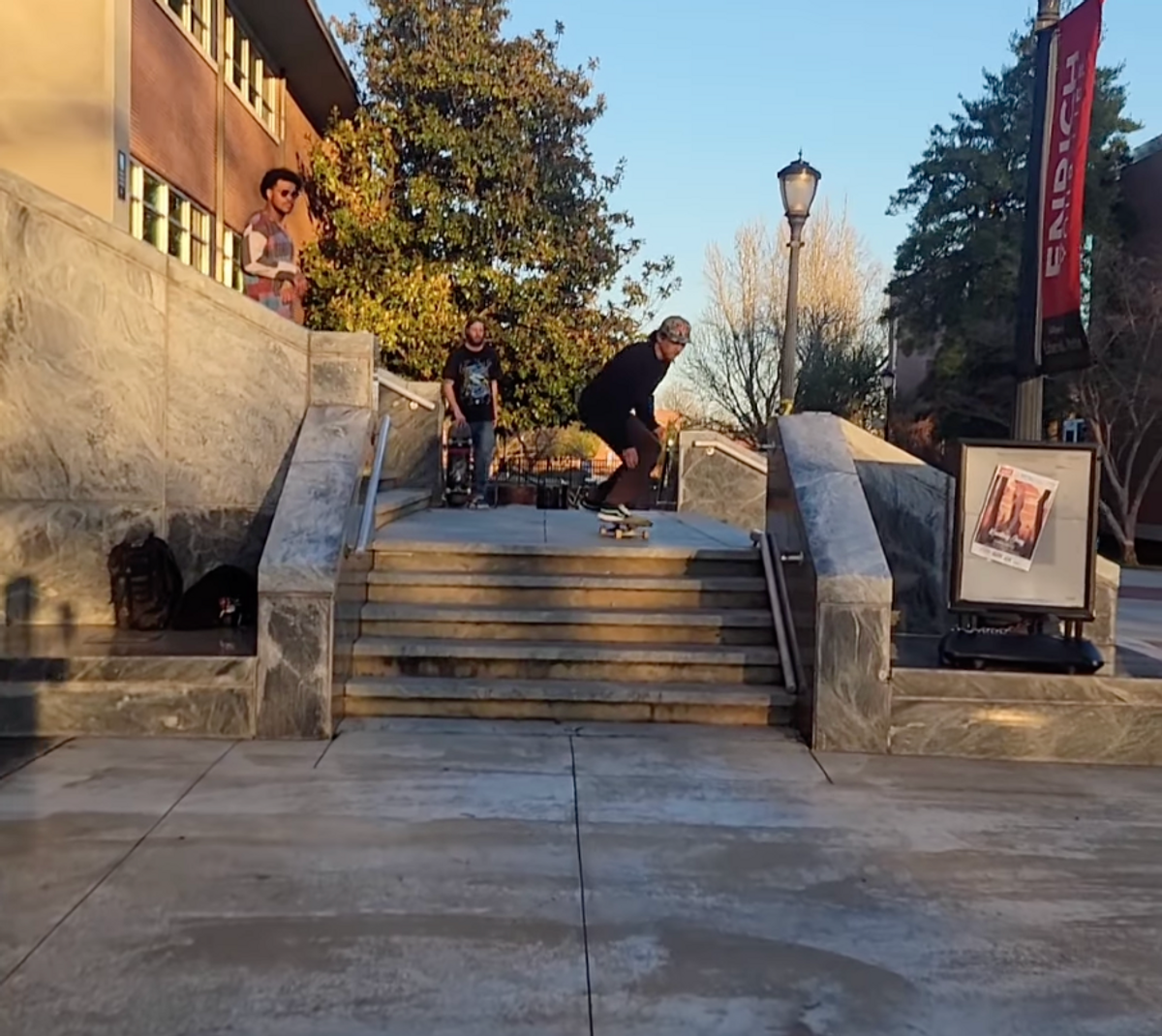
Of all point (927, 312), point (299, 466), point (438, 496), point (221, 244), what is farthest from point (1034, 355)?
point (927, 312)

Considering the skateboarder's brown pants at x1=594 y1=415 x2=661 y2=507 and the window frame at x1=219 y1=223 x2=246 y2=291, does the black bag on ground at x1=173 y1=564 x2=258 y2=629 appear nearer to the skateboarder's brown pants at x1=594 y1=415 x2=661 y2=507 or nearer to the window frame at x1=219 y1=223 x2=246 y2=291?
the skateboarder's brown pants at x1=594 y1=415 x2=661 y2=507

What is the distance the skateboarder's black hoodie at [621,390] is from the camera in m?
9.40

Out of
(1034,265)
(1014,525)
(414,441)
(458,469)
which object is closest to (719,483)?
(458,469)

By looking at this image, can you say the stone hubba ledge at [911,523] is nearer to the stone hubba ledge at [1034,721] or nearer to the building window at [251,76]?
the stone hubba ledge at [1034,721]

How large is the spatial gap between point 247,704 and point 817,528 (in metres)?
3.29

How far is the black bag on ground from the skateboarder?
2.89 metres

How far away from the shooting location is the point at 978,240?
104 ft

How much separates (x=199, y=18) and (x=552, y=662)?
1277 centimetres

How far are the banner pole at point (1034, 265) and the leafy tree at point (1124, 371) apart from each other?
67.6 ft

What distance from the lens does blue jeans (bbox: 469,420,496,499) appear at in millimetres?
12133

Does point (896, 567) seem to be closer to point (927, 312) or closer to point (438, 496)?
point (438, 496)

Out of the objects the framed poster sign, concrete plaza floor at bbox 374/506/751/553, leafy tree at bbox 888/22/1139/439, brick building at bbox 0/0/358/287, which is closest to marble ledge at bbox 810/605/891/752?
the framed poster sign

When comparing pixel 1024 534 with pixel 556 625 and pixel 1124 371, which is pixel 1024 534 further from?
pixel 1124 371

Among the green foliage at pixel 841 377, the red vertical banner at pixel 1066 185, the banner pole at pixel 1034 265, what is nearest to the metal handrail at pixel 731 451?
the banner pole at pixel 1034 265
